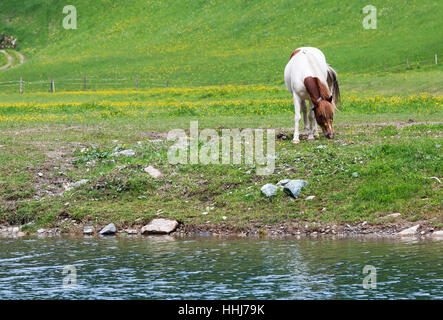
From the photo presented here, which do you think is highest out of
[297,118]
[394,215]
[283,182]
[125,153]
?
[297,118]

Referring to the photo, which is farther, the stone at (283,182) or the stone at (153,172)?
the stone at (153,172)

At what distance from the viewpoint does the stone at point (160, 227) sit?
1418 centimetres

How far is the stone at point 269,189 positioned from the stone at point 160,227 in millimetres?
2265

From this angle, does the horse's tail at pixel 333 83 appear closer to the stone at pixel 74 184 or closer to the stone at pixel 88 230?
the stone at pixel 74 184

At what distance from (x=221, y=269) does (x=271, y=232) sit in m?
3.52

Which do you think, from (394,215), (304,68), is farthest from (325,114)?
(394,215)

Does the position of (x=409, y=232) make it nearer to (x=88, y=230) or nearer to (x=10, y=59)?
(x=88, y=230)

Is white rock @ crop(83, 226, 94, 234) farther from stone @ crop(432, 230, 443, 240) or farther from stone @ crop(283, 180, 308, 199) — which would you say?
stone @ crop(432, 230, 443, 240)

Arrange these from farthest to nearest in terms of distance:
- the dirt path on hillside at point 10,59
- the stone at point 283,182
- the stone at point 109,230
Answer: the dirt path on hillside at point 10,59 → the stone at point 283,182 → the stone at point 109,230

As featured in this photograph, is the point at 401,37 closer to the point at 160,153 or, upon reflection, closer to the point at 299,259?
the point at 160,153

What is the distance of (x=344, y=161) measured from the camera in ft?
53.4

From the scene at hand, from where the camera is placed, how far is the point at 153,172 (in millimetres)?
16984

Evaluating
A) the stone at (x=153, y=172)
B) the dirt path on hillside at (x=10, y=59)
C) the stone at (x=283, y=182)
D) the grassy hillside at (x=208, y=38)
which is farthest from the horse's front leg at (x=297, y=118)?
the dirt path on hillside at (x=10, y=59)

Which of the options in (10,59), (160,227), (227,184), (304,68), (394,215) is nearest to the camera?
(394,215)
